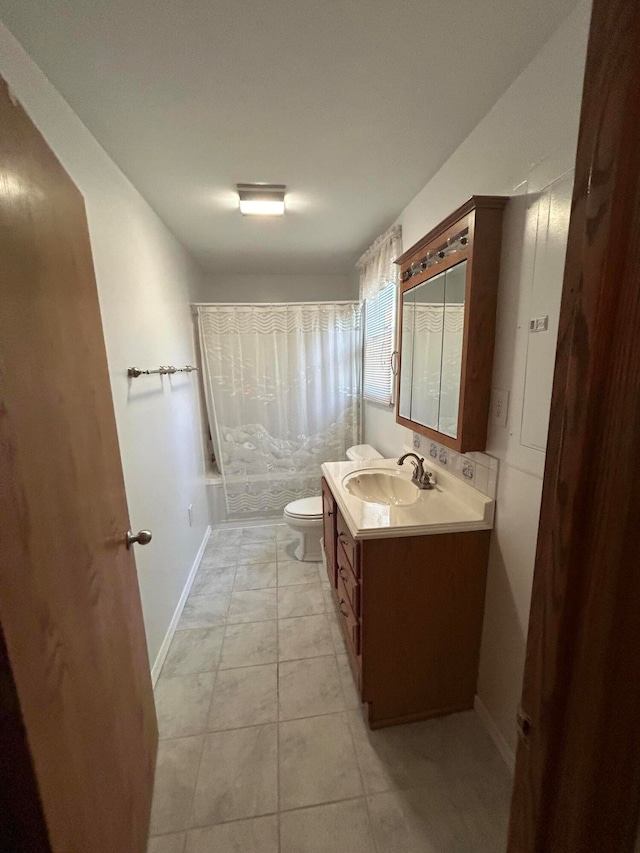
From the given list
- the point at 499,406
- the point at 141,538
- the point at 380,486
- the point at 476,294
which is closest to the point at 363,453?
the point at 380,486

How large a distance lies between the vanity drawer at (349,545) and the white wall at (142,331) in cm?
92

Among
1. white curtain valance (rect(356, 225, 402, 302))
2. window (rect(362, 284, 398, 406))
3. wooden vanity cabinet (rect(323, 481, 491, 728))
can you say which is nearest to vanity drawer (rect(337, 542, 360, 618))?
wooden vanity cabinet (rect(323, 481, 491, 728))

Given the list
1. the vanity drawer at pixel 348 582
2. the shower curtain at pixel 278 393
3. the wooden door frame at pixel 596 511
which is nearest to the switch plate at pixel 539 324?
the wooden door frame at pixel 596 511

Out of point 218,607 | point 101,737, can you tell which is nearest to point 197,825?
point 101,737

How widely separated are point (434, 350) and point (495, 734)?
1.62 m

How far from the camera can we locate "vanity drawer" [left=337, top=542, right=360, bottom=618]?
1.36 metres

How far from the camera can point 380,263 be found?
7.75 ft

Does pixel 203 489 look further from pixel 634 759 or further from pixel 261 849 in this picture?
pixel 634 759

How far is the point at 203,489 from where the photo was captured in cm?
290

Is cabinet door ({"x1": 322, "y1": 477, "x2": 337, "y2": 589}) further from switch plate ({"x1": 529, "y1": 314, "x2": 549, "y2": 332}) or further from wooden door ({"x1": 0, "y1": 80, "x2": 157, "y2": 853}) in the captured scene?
switch plate ({"x1": 529, "y1": 314, "x2": 549, "y2": 332})

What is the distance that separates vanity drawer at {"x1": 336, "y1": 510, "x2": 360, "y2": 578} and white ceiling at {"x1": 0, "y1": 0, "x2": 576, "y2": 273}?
157cm

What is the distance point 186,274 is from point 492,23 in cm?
234

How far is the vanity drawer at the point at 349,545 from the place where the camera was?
1.33m

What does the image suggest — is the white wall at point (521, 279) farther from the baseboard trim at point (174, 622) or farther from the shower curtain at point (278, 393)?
the shower curtain at point (278, 393)
